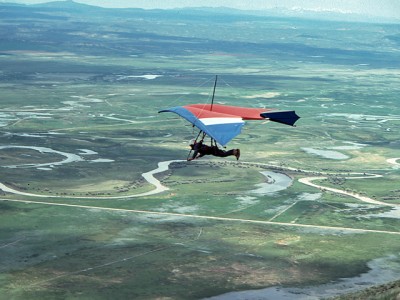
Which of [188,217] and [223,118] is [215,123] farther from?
[188,217]

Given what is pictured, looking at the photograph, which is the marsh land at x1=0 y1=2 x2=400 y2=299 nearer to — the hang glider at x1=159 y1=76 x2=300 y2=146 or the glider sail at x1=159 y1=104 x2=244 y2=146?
the hang glider at x1=159 y1=76 x2=300 y2=146

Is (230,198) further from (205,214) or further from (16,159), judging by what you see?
(16,159)

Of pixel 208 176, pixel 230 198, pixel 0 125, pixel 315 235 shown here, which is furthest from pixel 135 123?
pixel 315 235

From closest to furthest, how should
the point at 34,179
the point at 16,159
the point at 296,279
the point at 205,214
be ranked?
the point at 296,279 → the point at 205,214 → the point at 34,179 → the point at 16,159

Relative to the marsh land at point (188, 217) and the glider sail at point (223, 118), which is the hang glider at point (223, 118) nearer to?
the glider sail at point (223, 118)

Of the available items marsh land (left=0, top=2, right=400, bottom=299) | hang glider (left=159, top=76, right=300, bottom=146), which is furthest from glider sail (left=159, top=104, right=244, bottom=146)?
marsh land (left=0, top=2, right=400, bottom=299)

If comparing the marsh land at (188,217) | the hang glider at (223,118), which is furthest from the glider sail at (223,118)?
the marsh land at (188,217)

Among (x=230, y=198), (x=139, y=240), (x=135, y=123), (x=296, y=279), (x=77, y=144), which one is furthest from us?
(x=135, y=123)

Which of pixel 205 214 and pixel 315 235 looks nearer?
pixel 315 235
